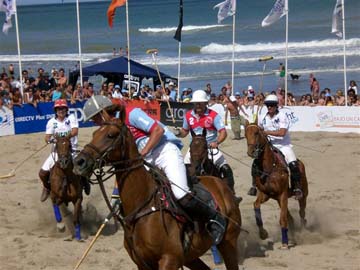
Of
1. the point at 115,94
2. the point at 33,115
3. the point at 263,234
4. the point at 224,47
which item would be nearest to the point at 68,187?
the point at 263,234

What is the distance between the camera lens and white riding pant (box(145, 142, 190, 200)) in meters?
7.46

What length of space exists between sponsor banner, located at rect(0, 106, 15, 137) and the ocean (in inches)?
614

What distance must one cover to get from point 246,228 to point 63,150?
3.50 meters

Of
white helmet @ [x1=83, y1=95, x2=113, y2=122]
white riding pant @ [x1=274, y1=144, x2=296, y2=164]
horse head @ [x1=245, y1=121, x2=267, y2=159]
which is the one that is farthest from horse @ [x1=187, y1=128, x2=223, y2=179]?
white helmet @ [x1=83, y1=95, x2=113, y2=122]

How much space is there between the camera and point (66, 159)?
38.6 feet

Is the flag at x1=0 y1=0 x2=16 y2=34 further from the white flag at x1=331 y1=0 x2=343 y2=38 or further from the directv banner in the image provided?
the white flag at x1=331 y1=0 x2=343 y2=38

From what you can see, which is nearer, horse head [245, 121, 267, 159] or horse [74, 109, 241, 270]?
horse [74, 109, 241, 270]

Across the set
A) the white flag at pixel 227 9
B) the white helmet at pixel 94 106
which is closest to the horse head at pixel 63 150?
the white helmet at pixel 94 106

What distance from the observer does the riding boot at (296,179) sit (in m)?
11.9

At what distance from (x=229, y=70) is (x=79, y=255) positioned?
3741 cm

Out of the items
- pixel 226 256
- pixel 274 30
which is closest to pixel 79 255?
pixel 226 256

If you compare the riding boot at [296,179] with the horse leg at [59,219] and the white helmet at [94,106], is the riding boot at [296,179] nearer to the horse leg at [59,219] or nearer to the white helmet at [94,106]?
the horse leg at [59,219]

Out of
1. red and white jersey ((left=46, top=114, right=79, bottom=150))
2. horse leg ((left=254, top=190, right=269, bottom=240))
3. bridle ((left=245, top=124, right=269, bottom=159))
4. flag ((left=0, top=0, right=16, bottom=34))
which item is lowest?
horse leg ((left=254, top=190, right=269, bottom=240))

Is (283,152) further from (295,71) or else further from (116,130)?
(295,71)
